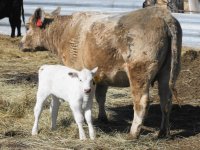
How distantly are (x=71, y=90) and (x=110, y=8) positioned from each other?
8619mm

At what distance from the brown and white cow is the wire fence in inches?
238

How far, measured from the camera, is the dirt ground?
7535 millimetres

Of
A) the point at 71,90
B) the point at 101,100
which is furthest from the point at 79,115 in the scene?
the point at 101,100

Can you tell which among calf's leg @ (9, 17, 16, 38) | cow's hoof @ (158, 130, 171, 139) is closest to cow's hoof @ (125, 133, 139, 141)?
cow's hoof @ (158, 130, 171, 139)

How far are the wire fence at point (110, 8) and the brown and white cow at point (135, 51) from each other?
238 inches

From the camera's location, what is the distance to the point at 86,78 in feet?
24.3

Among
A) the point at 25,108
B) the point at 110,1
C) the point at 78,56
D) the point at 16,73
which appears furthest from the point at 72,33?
the point at 110,1

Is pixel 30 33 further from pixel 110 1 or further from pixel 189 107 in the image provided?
pixel 110 1

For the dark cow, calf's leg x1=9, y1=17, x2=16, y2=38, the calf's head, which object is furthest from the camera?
the dark cow

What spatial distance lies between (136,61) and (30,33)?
2421 millimetres

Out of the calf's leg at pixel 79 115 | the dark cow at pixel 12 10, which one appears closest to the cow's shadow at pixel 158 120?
the calf's leg at pixel 79 115

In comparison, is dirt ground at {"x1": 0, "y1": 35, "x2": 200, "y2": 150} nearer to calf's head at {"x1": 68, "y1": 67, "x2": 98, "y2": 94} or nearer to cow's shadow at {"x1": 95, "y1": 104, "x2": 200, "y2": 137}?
cow's shadow at {"x1": 95, "y1": 104, "x2": 200, "y2": 137}

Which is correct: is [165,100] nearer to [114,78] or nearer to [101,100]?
[114,78]

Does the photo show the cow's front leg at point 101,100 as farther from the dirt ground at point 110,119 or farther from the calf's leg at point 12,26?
the calf's leg at point 12,26
